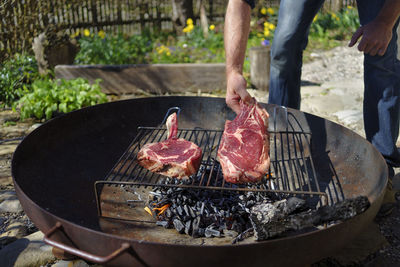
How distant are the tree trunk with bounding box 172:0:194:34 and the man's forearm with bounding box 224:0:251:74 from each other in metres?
5.73

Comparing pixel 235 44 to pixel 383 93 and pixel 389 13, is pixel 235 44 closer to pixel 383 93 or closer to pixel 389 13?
pixel 389 13

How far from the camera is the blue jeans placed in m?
2.64

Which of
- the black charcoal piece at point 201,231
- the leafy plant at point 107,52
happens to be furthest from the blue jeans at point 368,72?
the leafy plant at point 107,52

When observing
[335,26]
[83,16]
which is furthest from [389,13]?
[335,26]

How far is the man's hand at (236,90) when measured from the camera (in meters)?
2.34

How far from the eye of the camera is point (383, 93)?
2.69 m

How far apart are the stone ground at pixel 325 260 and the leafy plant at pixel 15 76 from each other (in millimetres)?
251

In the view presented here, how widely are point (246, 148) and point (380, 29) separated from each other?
3.87ft

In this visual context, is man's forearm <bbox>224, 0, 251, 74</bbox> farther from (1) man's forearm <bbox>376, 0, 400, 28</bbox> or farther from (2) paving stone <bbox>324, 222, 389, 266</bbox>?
(2) paving stone <bbox>324, 222, 389, 266</bbox>

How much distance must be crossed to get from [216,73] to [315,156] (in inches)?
105

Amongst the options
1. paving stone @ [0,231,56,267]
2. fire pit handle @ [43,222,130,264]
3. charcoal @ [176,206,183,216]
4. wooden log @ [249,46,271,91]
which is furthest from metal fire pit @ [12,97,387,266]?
wooden log @ [249,46,271,91]

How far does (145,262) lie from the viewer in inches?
55.3

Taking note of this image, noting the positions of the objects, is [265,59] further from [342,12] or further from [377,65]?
[342,12]

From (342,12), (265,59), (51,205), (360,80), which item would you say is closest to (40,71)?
(265,59)
